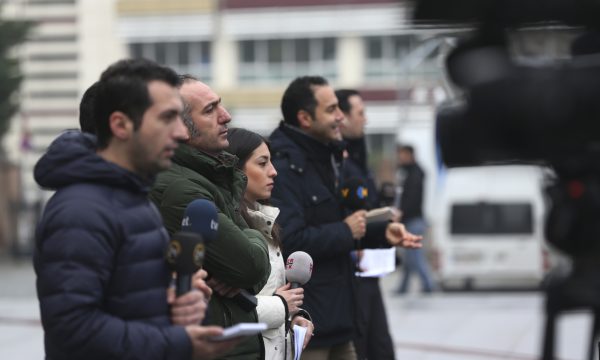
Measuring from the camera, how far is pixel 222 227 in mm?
4859

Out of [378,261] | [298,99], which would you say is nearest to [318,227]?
[298,99]

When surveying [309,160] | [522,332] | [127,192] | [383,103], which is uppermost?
[127,192]

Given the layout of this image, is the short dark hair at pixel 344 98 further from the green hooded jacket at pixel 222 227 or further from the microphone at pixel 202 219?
the microphone at pixel 202 219

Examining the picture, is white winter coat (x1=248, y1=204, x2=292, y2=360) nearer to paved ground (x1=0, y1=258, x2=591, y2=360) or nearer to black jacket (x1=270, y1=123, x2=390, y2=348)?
black jacket (x1=270, y1=123, x2=390, y2=348)

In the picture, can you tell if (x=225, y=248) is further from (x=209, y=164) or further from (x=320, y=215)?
(x=320, y=215)

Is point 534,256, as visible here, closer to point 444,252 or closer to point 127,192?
point 444,252

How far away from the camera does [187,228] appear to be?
4.21m

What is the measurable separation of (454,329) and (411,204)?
161 inches

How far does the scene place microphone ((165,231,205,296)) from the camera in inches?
153

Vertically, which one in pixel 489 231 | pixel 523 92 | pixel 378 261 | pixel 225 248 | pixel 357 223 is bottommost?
pixel 489 231

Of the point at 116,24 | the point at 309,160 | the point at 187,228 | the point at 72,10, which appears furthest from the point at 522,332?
the point at 72,10

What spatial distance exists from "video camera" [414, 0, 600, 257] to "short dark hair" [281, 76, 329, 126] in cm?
409

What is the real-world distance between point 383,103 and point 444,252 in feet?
103

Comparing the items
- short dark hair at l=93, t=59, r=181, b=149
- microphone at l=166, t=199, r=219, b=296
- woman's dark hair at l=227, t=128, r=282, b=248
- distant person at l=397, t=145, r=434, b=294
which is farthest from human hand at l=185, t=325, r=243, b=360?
distant person at l=397, t=145, r=434, b=294
